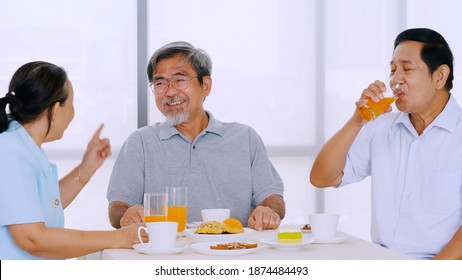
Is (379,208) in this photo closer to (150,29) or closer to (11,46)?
(150,29)

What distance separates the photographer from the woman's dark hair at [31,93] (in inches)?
64.3

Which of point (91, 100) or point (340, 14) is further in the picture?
point (340, 14)

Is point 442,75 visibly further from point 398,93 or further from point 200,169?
point 200,169

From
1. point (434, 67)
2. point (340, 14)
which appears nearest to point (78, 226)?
point (340, 14)

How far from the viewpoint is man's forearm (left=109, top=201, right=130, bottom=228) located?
84.4 inches

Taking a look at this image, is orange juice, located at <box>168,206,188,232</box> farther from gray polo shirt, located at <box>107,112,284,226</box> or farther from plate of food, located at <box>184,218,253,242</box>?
gray polo shirt, located at <box>107,112,284,226</box>

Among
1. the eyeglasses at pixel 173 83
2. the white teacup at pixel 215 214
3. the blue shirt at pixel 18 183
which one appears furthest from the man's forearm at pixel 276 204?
the blue shirt at pixel 18 183

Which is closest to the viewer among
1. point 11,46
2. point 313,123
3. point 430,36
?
point 430,36

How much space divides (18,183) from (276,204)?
1.00 m

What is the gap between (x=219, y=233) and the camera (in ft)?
5.55

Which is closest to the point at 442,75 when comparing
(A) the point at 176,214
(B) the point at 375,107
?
(B) the point at 375,107

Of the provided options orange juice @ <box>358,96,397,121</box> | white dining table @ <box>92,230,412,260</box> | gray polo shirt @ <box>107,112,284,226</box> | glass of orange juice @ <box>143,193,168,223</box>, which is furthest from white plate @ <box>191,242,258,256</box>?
gray polo shirt @ <box>107,112,284,226</box>

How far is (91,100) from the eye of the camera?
143 inches

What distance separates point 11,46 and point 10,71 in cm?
14
